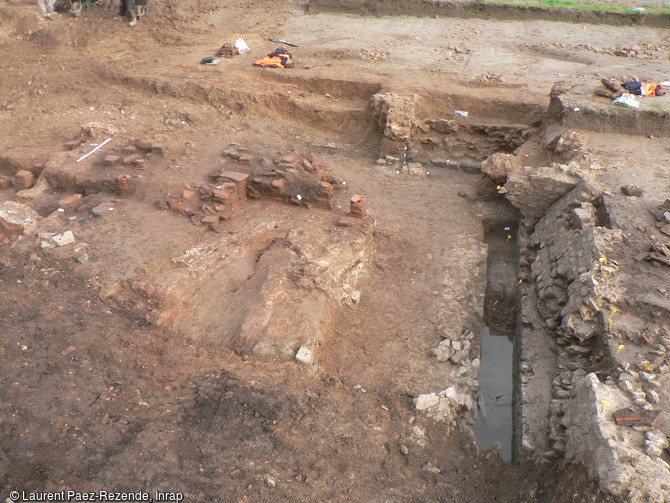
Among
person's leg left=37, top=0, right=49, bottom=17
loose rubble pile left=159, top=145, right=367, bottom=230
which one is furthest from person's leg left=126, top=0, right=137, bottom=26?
loose rubble pile left=159, top=145, right=367, bottom=230

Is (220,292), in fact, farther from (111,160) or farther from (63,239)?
(111,160)

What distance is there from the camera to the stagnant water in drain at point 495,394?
17.6 ft

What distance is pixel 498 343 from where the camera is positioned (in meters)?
6.53

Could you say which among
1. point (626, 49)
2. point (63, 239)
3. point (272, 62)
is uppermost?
point (626, 49)

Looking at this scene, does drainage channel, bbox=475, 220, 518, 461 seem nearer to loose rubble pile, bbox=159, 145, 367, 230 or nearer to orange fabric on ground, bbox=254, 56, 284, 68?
loose rubble pile, bbox=159, 145, 367, 230

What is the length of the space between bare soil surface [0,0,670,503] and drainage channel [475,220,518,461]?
1.30 feet

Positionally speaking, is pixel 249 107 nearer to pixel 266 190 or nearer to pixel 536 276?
pixel 266 190

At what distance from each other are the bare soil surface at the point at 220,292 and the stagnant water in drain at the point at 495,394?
472 mm

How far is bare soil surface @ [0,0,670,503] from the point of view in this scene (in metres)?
4.09

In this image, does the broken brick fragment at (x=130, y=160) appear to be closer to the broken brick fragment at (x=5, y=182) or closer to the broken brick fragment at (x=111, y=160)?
the broken brick fragment at (x=111, y=160)

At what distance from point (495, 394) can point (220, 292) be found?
133 inches

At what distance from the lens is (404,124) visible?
9.57 metres

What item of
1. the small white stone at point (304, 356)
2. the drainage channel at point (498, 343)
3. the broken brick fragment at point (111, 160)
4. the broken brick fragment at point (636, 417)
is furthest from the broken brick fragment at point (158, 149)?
the broken brick fragment at point (636, 417)

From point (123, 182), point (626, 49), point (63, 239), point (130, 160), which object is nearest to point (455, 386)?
point (63, 239)
